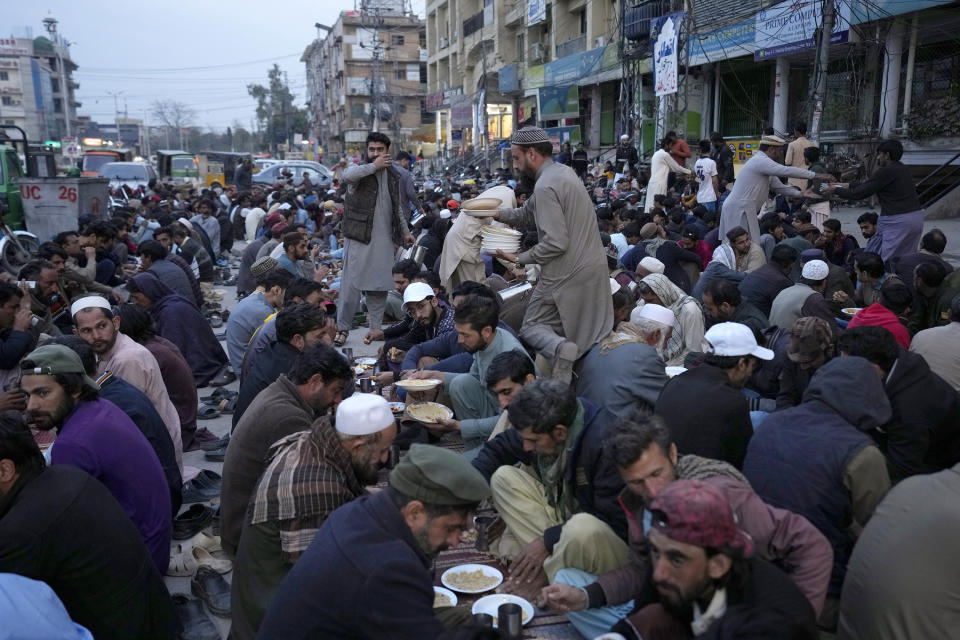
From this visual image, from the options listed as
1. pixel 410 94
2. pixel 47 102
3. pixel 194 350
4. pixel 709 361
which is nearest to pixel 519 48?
pixel 410 94

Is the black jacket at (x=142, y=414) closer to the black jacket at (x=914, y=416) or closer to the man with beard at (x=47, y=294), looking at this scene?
the man with beard at (x=47, y=294)

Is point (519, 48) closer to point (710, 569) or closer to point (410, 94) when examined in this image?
point (410, 94)

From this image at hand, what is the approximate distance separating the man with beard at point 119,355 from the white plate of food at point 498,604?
8.35 ft

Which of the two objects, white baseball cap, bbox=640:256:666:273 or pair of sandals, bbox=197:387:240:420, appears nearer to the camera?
pair of sandals, bbox=197:387:240:420

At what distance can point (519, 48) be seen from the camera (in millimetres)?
38531

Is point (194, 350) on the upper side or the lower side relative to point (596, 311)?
lower

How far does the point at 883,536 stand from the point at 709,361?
1242 millimetres

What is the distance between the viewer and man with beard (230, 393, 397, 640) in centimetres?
284

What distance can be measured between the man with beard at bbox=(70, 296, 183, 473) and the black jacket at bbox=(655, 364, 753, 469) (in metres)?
3.16

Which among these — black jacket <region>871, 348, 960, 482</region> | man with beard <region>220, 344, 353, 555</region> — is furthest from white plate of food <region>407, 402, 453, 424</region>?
black jacket <region>871, 348, 960, 482</region>

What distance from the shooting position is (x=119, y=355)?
481 centimetres

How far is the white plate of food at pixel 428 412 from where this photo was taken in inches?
179

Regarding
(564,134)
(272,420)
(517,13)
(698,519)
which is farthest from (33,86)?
(698,519)

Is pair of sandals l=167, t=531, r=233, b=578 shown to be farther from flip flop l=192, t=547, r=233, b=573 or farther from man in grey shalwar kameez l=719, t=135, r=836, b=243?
man in grey shalwar kameez l=719, t=135, r=836, b=243
